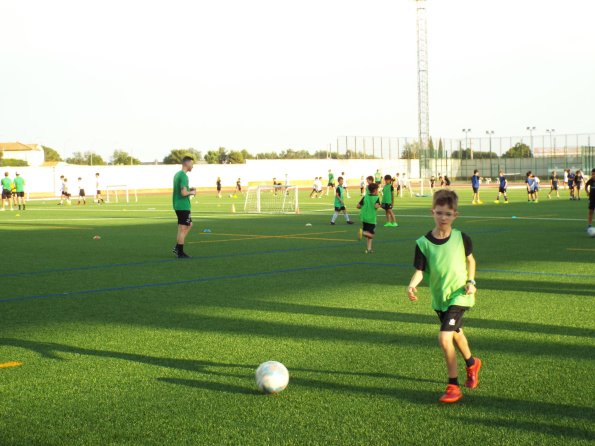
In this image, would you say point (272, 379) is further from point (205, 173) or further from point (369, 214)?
point (205, 173)

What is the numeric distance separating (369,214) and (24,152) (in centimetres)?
14099

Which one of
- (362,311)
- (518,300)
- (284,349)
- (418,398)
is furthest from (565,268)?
(418,398)

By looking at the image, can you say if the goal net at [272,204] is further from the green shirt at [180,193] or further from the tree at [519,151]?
the tree at [519,151]

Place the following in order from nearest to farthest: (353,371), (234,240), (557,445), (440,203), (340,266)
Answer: (557,445) < (440,203) < (353,371) < (340,266) < (234,240)

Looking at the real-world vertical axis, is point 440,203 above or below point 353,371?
above

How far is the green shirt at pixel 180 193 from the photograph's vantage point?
1680 cm

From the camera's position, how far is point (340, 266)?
49.7 feet

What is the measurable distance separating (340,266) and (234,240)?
682cm

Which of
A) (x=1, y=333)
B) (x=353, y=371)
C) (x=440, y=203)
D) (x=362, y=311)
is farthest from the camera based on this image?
(x=362, y=311)

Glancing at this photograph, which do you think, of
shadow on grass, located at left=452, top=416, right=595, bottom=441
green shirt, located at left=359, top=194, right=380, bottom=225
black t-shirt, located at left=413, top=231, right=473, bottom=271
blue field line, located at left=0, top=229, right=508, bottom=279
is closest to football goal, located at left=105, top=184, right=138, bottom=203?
blue field line, located at left=0, top=229, right=508, bottom=279

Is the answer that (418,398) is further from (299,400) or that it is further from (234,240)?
(234,240)

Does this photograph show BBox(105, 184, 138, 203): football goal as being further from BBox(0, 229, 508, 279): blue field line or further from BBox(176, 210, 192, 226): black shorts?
BBox(176, 210, 192, 226): black shorts

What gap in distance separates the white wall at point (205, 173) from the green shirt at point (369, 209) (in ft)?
166

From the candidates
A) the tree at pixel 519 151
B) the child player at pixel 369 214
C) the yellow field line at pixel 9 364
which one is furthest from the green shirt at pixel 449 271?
the tree at pixel 519 151
